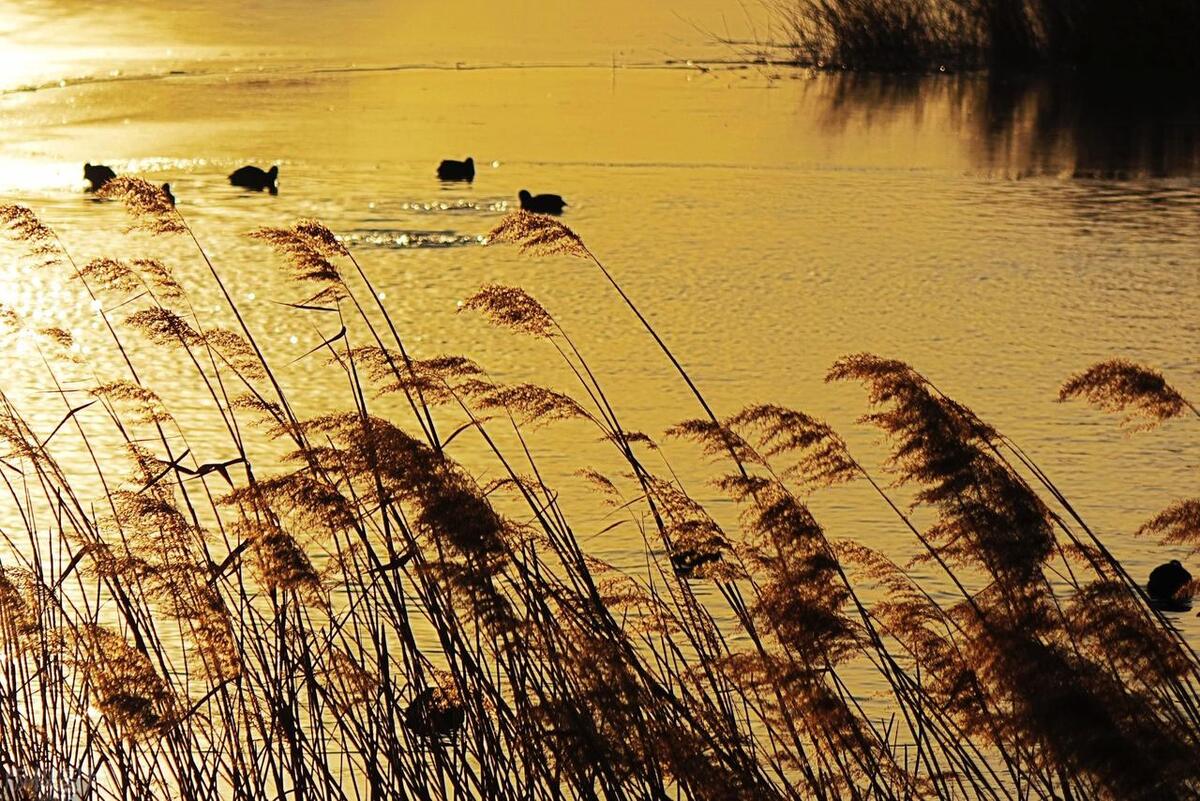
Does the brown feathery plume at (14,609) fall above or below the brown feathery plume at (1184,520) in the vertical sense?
below

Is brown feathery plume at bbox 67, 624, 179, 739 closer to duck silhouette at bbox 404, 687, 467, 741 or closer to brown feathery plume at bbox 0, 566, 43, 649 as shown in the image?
brown feathery plume at bbox 0, 566, 43, 649

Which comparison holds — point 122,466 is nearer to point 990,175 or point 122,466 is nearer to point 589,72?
point 990,175

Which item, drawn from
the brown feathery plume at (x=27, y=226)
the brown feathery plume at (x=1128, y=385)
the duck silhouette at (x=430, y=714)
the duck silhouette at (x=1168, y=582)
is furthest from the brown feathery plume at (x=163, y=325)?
the duck silhouette at (x=1168, y=582)

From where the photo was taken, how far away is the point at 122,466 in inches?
220

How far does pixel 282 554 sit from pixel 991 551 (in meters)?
0.94

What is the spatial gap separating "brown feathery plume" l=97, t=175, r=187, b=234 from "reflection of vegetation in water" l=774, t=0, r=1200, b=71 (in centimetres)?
1830

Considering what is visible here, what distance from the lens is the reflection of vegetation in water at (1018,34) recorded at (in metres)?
20.4

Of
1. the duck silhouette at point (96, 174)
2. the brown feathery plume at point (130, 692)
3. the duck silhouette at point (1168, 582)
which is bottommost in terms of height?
the duck silhouette at point (96, 174)

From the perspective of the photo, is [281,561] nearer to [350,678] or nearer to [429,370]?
[350,678]

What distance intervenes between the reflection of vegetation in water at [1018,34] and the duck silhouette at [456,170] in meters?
9.58

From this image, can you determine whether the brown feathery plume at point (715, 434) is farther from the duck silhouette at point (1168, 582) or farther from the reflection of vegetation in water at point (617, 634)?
the duck silhouette at point (1168, 582)

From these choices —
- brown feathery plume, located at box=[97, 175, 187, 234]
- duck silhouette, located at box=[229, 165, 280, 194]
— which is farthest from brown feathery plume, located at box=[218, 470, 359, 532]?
duck silhouette, located at box=[229, 165, 280, 194]

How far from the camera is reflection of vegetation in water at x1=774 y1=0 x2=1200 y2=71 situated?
20.4 meters

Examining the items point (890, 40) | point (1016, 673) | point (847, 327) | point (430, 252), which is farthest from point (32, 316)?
point (890, 40)
